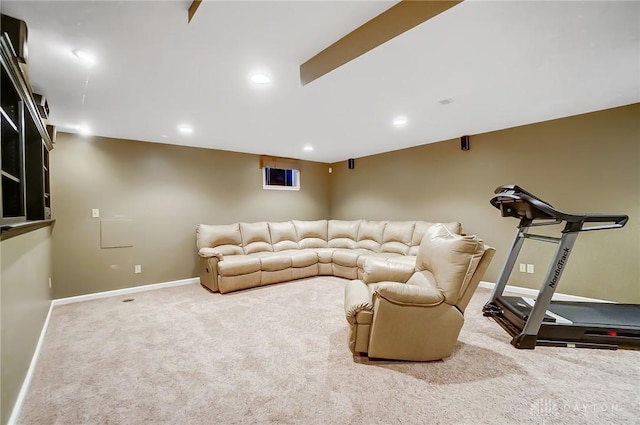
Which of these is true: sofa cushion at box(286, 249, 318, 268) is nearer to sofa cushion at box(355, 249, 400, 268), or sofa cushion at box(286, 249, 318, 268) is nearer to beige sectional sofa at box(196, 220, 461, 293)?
beige sectional sofa at box(196, 220, 461, 293)

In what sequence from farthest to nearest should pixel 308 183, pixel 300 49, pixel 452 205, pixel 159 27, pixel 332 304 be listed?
pixel 308 183, pixel 452 205, pixel 332 304, pixel 300 49, pixel 159 27

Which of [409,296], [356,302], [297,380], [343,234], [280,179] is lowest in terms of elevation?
[297,380]

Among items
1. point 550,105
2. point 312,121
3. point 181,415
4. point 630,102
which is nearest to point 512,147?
point 550,105

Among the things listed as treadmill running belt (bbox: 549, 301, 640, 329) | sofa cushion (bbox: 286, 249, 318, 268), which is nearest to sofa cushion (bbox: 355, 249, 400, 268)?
sofa cushion (bbox: 286, 249, 318, 268)

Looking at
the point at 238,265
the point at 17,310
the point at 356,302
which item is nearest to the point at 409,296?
the point at 356,302

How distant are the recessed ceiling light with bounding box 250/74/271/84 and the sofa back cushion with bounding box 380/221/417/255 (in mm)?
3412

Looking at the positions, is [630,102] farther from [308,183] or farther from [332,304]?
[308,183]

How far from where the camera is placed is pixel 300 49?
1937mm

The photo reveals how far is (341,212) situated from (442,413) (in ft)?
16.6

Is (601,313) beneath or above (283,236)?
beneath

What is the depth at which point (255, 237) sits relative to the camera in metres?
5.03

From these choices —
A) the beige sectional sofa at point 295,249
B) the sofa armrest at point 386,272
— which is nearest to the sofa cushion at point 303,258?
the beige sectional sofa at point 295,249

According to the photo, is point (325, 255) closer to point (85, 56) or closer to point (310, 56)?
point (310, 56)

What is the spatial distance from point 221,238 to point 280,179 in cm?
196
